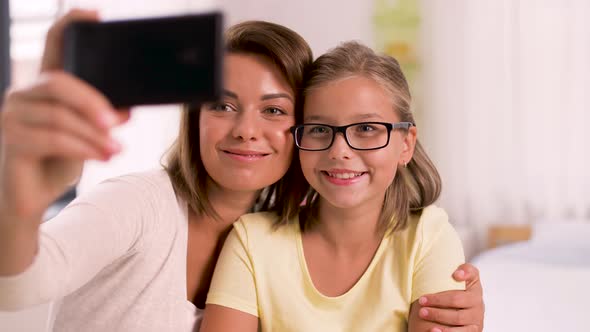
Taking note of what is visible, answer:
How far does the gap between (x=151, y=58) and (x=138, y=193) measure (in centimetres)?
61

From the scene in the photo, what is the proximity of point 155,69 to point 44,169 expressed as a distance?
157mm

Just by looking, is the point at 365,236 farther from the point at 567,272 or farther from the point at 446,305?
the point at 567,272

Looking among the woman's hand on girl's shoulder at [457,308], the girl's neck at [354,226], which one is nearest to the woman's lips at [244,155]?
the girl's neck at [354,226]

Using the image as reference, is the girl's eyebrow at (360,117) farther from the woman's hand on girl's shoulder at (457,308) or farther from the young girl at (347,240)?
the woman's hand on girl's shoulder at (457,308)

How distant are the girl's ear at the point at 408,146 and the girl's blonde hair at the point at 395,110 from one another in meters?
0.03

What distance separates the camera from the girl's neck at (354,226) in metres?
1.43

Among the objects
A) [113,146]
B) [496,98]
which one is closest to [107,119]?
[113,146]

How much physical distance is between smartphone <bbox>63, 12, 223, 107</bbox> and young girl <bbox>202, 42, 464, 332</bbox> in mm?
689

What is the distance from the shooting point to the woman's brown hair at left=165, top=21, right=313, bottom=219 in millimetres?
1375

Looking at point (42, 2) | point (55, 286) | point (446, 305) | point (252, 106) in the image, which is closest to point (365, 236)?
point (446, 305)

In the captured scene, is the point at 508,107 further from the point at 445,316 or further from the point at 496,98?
the point at 445,316

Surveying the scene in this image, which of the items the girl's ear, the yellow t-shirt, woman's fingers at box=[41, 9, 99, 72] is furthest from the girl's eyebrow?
woman's fingers at box=[41, 9, 99, 72]

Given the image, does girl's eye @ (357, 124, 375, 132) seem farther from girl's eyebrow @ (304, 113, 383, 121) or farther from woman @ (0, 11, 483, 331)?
woman @ (0, 11, 483, 331)

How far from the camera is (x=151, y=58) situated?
659 mm
